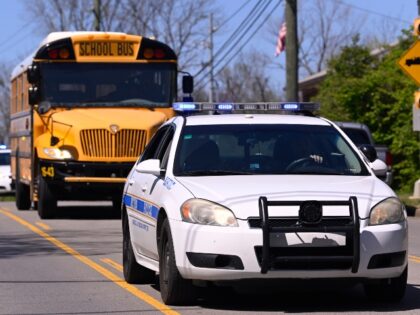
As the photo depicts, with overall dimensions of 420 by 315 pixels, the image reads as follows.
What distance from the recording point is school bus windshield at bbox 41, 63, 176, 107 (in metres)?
21.7

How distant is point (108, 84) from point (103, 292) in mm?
11634

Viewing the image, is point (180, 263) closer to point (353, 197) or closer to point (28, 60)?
point (353, 197)

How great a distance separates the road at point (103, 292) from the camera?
9445 millimetres

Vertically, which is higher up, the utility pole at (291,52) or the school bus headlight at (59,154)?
the utility pole at (291,52)

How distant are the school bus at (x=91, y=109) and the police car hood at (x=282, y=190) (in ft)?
37.5

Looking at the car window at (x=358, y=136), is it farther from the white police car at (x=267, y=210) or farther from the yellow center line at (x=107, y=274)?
the white police car at (x=267, y=210)

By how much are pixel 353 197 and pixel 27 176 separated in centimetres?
1566

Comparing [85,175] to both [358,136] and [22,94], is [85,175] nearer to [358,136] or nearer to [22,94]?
[22,94]

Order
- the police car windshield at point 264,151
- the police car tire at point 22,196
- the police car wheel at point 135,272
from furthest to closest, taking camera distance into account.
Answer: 1. the police car tire at point 22,196
2. the police car wheel at point 135,272
3. the police car windshield at point 264,151

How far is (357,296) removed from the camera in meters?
10.2

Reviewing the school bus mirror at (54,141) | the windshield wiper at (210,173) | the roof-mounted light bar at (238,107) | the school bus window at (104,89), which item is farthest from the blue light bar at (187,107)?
the school bus window at (104,89)

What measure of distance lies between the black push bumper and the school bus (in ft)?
40.4

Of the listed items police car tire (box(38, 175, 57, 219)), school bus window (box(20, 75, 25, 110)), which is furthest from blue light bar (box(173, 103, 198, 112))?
school bus window (box(20, 75, 25, 110))

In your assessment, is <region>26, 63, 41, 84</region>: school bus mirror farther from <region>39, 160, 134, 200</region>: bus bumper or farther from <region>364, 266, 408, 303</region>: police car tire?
<region>364, 266, 408, 303</region>: police car tire
